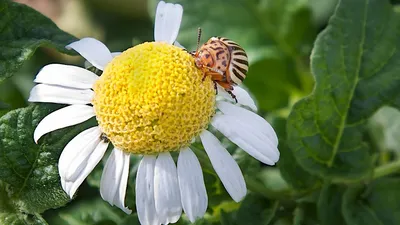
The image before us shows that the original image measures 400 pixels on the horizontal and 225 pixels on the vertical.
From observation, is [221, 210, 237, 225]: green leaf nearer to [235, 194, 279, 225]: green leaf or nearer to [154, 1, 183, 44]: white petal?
[235, 194, 279, 225]: green leaf

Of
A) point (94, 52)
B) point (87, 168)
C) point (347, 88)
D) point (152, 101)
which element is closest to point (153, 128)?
point (152, 101)

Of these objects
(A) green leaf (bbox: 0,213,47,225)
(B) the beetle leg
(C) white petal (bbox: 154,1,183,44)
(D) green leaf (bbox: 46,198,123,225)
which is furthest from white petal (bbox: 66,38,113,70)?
(D) green leaf (bbox: 46,198,123,225)

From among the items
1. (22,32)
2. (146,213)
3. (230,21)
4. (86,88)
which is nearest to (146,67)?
(86,88)

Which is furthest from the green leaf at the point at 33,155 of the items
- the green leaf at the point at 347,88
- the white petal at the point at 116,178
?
the green leaf at the point at 347,88

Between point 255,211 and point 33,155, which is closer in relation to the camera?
point 33,155

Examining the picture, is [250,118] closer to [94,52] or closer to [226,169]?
[226,169]

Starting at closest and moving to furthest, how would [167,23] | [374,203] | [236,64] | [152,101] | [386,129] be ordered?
[152,101] < [236,64] < [167,23] < [374,203] < [386,129]
